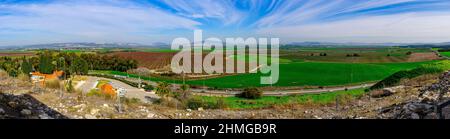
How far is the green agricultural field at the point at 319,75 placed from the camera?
31359mm

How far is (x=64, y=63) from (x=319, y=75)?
2913 centimetres

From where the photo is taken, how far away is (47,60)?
3334cm

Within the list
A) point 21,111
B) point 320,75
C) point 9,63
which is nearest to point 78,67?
point 9,63

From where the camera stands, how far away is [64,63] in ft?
112

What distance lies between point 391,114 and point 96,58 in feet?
140

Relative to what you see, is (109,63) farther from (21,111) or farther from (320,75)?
(21,111)

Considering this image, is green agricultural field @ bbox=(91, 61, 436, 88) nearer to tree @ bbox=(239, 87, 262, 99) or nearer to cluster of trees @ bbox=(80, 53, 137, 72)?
cluster of trees @ bbox=(80, 53, 137, 72)

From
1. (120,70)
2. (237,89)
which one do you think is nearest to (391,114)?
(237,89)

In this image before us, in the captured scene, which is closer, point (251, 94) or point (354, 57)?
point (251, 94)

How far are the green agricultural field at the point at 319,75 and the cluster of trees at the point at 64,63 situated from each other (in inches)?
213

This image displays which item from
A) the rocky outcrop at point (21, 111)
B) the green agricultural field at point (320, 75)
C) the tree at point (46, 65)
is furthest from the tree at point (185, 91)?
the tree at point (46, 65)

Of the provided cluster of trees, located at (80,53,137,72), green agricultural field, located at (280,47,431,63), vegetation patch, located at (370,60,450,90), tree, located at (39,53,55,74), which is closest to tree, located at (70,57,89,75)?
tree, located at (39,53,55,74)
